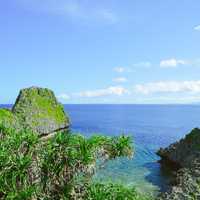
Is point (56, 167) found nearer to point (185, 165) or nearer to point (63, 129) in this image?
point (185, 165)

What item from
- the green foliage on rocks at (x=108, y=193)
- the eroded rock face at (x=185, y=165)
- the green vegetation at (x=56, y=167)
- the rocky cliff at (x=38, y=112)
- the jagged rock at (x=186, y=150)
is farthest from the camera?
the rocky cliff at (x=38, y=112)

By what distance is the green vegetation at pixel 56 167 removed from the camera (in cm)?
1222

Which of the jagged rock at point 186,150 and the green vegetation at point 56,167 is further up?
the green vegetation at point 56,167

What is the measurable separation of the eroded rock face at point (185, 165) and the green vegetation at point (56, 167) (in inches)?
542

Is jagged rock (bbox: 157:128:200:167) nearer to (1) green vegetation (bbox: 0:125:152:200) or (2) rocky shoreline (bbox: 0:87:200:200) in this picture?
(2) rocky shoreline (bbox: 0:87:200:200)

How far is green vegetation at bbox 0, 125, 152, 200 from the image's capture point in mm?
12219

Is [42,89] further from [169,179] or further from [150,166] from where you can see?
[169,179]

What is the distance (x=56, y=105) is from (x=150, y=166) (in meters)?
43.4

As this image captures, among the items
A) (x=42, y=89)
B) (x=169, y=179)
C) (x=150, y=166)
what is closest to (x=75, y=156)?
(x=169, y=179)

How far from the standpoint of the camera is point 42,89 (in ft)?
269

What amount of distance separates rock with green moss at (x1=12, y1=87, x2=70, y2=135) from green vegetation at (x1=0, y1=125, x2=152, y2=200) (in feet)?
178

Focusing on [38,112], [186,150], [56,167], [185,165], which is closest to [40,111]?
[38,112]

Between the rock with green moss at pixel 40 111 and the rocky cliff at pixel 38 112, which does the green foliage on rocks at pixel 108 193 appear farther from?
the rock with green moss at pixel 40 111

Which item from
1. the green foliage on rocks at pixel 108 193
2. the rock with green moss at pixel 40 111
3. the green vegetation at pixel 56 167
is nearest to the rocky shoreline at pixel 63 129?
the rock with green moss at pixel 40 111
